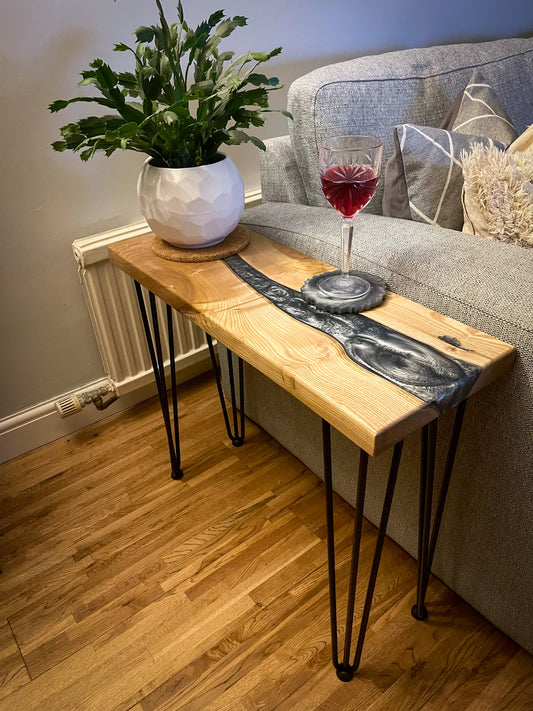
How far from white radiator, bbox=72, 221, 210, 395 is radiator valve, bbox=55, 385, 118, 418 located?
0.04 meters

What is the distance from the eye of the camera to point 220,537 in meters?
1.32

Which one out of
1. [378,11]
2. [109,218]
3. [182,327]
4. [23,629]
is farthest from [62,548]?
[378,11]

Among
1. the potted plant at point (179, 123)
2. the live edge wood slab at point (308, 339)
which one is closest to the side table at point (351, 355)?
the live edge wood slab at point (308, 339)

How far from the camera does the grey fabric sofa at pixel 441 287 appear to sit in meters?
0.87

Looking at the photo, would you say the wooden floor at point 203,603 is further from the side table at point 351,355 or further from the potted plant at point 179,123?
the potted plant at point 179,123

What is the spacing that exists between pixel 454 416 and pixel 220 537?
2.19 ft

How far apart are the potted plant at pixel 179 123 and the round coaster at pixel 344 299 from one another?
0.28m

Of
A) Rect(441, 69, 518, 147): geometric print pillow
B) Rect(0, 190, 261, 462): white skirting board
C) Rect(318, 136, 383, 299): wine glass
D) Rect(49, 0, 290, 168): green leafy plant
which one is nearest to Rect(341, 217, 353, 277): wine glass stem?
Rect(318, 136, 383, 299): wine glass

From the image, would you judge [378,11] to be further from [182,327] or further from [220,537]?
[220,537]

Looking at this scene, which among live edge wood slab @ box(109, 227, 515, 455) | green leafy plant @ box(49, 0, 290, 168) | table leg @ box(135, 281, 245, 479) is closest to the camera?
live edge wood slab @ box(109, 227, 515, 455)

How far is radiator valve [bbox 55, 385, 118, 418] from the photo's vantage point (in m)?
1.59

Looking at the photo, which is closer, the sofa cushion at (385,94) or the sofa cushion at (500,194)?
the sofa cushion at (500,194)

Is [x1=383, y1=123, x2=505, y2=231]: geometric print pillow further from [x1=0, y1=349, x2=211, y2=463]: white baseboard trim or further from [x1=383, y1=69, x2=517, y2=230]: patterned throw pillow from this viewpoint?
[x1=0, y1=349, x2=211, y2=463]: white baseboard trim

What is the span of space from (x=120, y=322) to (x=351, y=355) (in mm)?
950
